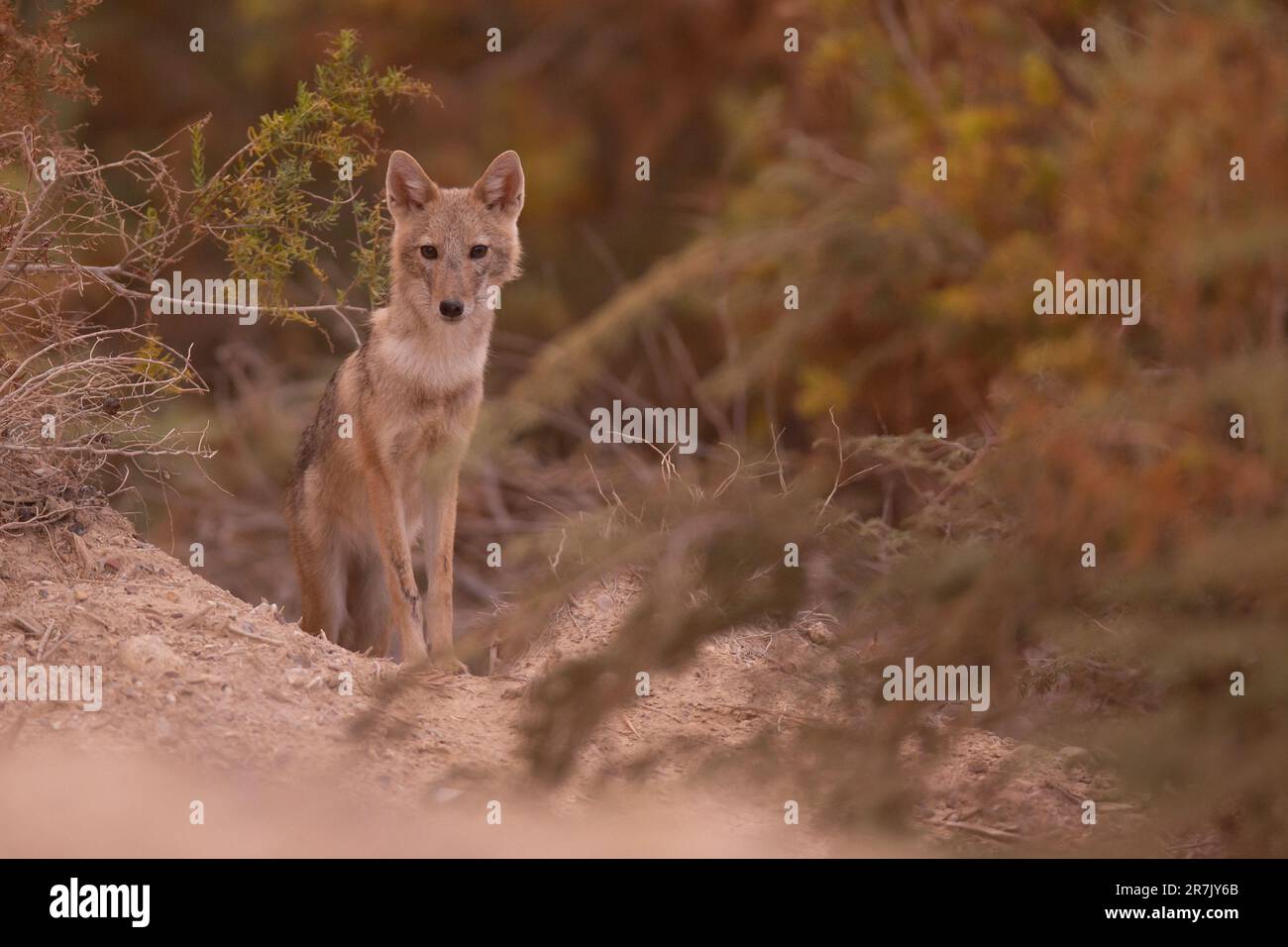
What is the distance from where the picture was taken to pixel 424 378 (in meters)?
7.14

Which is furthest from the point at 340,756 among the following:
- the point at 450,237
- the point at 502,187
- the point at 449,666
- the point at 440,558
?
the point at 502,187

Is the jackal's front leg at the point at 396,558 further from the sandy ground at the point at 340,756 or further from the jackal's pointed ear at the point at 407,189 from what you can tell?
the jackal's pointed ear at the point at 407,189

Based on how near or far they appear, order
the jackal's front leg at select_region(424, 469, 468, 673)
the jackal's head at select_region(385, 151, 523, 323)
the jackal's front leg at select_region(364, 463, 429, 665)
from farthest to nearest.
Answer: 1. the jackal's front leg at select_region(424, 469, 468, 673)
2. the jackal's front leg at select_region(364, 463, 429, 665)
3. the jackal's head at select_region(385, 151, 523, 323)

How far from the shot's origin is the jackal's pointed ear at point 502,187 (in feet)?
23.6

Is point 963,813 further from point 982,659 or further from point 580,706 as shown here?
point 580,706

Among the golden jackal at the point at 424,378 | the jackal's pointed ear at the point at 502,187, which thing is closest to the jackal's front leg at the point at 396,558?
the golden jackal at the point at 424,378

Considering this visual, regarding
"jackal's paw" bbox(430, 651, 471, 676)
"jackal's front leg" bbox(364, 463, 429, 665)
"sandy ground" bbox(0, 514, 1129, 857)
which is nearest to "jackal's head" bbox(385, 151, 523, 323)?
"jackal's front leg" bbox(364, 463, 429, 665)

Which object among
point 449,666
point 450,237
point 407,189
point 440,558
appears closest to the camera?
point 449,666

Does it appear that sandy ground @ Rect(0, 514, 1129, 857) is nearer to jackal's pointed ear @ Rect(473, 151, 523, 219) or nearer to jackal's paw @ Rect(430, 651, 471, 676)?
jackal's paw @ Rect(430, 651, 471, 676)

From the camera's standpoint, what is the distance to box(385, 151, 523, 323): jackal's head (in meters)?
7.05

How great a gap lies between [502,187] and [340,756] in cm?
301

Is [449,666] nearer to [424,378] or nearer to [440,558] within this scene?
[440,558]

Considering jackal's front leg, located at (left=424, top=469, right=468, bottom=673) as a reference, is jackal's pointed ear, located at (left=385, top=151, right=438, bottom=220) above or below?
above

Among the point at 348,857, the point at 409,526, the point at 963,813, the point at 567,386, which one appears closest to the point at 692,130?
the point at 567,386
